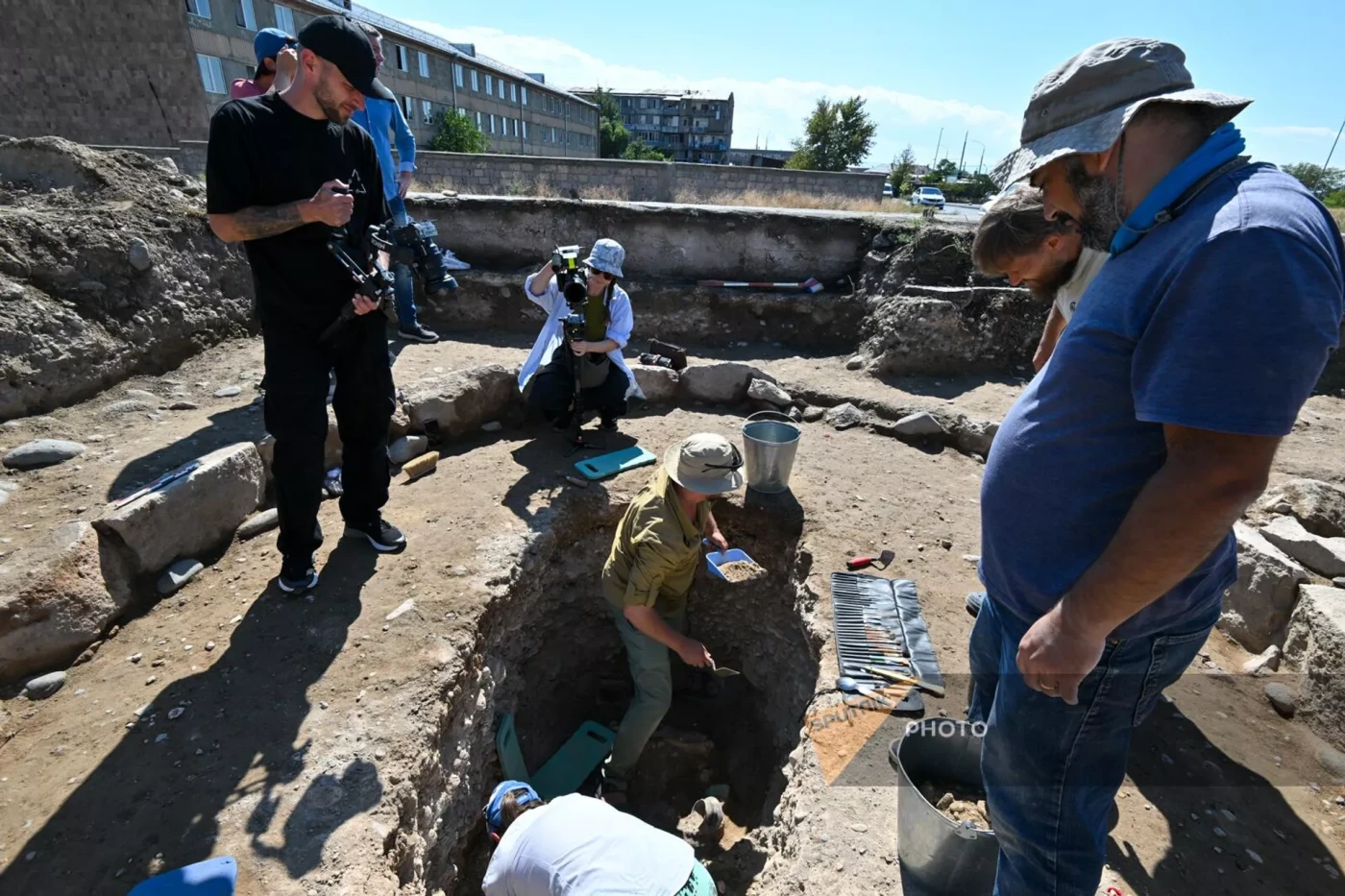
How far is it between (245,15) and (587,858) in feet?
91.8

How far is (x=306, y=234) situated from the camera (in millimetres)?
2523

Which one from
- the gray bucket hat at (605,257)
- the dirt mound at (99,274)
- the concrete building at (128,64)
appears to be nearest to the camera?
the dirt mound at (99,274)

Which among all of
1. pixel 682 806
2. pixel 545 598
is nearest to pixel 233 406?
pixel 545 598

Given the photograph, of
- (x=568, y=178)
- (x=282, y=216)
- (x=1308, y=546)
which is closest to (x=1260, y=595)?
(x=1308, y=546)

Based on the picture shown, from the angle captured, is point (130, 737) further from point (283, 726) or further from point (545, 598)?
point (545, 598)

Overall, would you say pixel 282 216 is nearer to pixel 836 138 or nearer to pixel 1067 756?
pixel 1067 756

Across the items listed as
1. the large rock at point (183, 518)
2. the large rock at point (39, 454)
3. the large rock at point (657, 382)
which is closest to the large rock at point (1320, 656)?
the large rock at point (657, 382)

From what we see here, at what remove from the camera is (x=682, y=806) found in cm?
378

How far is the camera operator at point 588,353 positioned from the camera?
14.4 ft

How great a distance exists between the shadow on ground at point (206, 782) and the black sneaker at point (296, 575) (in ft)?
0.60

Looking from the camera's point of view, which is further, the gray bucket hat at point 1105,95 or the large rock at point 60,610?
the large rock at point 60,610

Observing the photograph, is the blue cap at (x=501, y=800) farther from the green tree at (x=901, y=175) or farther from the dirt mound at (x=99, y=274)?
the green tree at (x=901, y=175)

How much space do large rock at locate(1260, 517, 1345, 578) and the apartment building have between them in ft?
53.3

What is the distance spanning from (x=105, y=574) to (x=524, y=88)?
40.2 m
